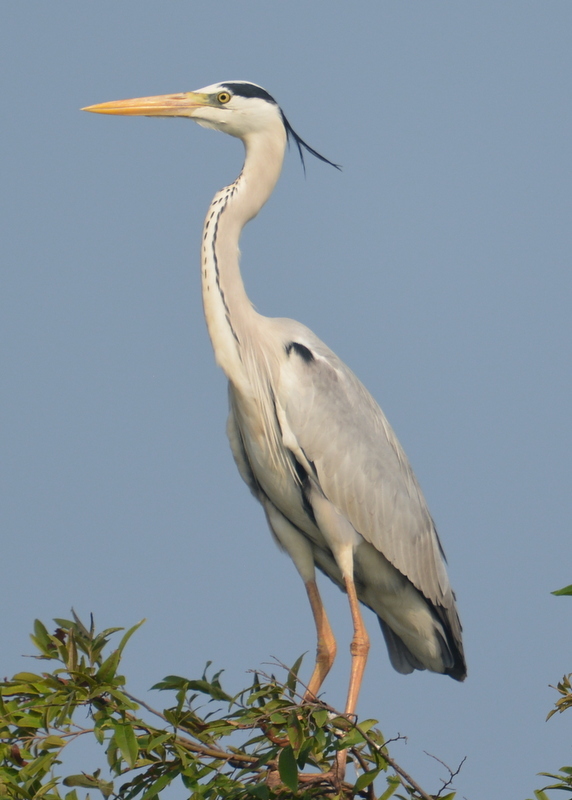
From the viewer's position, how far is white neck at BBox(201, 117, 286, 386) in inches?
206

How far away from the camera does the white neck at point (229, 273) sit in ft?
17.1

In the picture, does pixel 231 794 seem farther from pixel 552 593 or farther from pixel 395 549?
pixel 395 549

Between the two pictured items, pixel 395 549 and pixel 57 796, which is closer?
pixel 57 796

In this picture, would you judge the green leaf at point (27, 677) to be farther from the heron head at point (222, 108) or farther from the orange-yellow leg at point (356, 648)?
the heron head at point (222, 108)

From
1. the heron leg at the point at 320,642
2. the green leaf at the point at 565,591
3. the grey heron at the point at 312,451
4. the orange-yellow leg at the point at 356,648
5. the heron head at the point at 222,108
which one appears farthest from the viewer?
the heron head at the point at 222,108

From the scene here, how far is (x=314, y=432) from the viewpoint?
17.2 feet

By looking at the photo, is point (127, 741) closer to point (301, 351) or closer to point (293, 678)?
point (293, 678)

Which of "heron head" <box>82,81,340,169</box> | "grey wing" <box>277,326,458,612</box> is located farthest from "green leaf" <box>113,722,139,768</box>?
"heron head" <box>82,81,340,169</box>

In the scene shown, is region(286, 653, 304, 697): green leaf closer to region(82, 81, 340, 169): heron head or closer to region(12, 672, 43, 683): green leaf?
region(12, 672, 43, 683): green leaf

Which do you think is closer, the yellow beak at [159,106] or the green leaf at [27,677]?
the green leaf at [27,677]

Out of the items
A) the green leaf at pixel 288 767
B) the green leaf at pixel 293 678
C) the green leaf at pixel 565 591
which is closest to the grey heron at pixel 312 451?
the green leaf at pixel 293 678

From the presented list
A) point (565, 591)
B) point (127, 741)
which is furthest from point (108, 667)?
point (565, 591)

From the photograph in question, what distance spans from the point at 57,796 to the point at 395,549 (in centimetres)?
250

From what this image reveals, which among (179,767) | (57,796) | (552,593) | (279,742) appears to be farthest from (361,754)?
(552,593)
